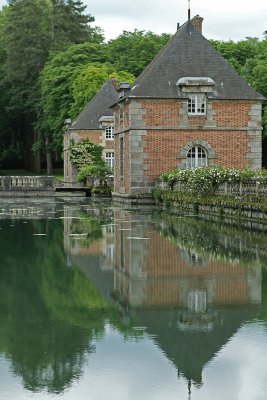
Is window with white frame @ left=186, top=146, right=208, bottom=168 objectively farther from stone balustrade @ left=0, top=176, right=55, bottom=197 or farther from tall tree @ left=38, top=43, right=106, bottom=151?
tall tree @ left=38, top=43, right=106, bottom=151

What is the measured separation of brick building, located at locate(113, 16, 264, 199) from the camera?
112 feet

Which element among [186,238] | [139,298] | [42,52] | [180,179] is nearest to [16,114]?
[42,52]

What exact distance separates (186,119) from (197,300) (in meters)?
25.5

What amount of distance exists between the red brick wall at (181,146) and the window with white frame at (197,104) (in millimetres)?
857

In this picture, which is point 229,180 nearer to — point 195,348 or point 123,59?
point 195,348

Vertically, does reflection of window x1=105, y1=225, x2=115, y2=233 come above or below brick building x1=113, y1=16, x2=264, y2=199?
below

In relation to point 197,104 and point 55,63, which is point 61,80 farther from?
point 197,104

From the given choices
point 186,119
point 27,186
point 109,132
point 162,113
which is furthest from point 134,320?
point 109,132

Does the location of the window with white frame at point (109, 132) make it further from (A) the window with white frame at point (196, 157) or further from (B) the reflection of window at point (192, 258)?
(B) the reflection of window at point (192, 258)

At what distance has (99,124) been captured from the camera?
56.5 metres

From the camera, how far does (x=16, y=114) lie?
263 feet

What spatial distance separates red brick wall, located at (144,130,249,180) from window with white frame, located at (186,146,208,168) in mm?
485

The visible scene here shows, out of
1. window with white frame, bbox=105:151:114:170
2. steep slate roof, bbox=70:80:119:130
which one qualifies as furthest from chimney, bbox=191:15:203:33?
window with white frame, bbox=105:151:114:170

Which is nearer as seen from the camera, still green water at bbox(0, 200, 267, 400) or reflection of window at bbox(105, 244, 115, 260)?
still green water at bbox(0, 200, 267, 400)
